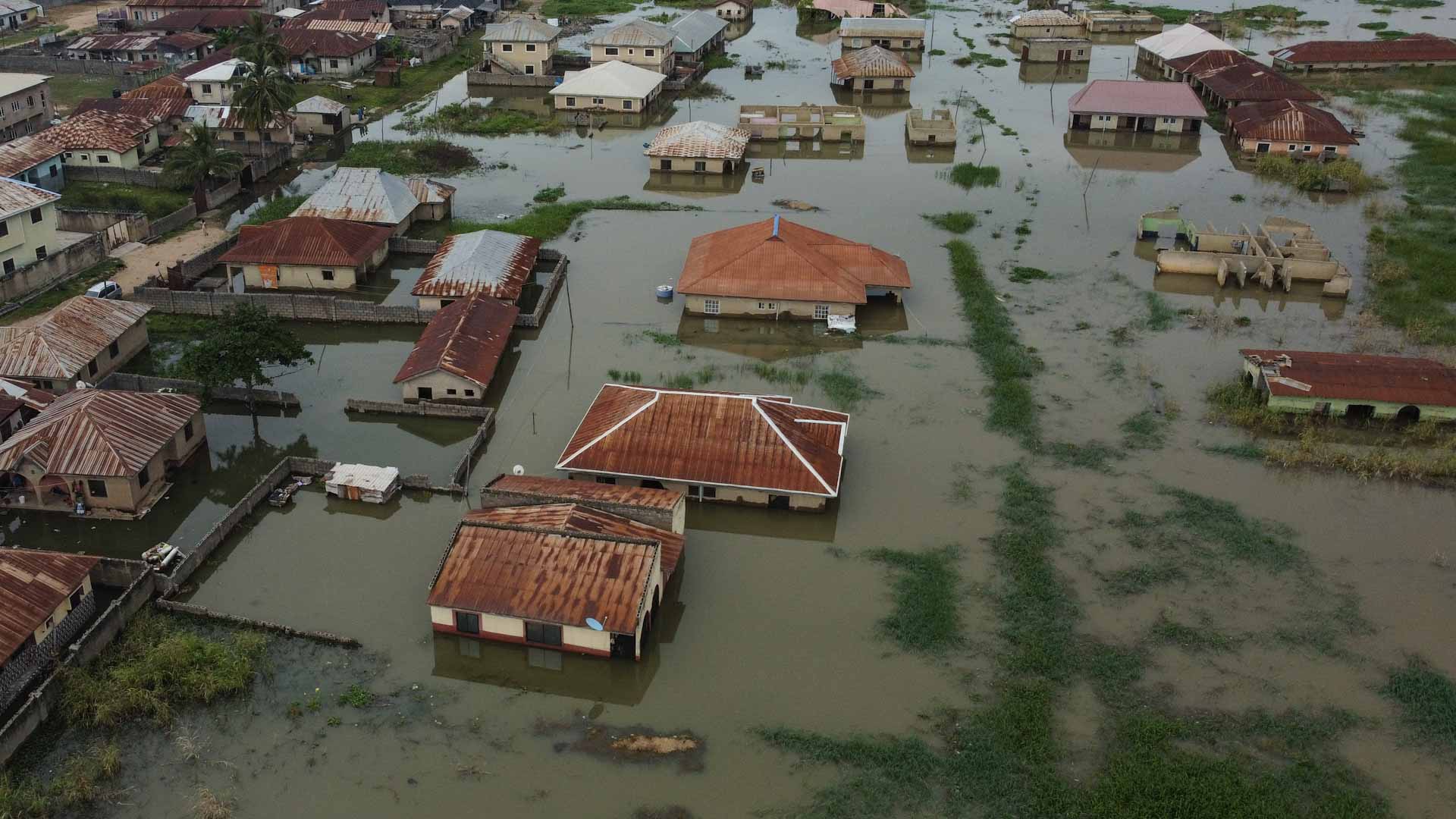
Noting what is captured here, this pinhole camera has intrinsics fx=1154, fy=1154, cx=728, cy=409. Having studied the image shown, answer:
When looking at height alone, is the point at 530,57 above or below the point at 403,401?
above

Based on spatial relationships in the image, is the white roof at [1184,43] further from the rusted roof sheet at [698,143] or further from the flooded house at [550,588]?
the flooded house at [550,588]

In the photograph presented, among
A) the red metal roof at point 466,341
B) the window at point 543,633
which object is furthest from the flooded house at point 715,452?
the window at point 543,633

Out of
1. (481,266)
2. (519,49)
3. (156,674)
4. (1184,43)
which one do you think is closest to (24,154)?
(481,266)

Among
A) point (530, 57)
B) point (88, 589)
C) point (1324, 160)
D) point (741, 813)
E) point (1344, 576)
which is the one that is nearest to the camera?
point (741, 813)

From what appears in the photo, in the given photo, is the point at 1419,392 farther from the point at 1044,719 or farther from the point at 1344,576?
the point at 1044,719

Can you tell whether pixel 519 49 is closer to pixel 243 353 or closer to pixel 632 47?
pixel 632 47

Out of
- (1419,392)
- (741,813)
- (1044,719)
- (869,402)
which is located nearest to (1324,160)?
(1419,392)

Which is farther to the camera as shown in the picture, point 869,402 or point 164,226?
point 164,226
